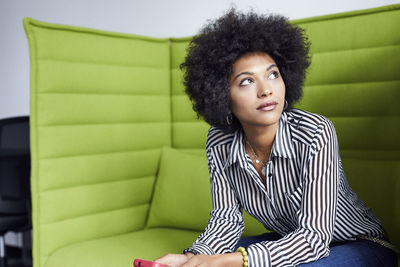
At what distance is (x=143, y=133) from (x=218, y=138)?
69 cm

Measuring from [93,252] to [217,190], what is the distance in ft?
1.90

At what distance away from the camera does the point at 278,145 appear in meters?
1.30

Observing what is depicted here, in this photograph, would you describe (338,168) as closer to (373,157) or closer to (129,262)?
(373,157)

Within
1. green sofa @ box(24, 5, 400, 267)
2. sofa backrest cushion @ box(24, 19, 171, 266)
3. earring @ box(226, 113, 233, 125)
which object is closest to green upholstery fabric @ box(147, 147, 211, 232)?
green sofa @ box(24, 5, 400, 267)

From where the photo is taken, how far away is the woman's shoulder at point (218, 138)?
1471 millimetres

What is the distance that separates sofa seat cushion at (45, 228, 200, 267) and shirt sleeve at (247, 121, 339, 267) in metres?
0.57

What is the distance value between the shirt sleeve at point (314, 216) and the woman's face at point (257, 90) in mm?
144

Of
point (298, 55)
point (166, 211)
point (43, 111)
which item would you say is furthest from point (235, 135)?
point (43, 111)

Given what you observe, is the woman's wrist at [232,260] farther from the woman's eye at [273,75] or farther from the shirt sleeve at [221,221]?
the woman's eye at [273,75]

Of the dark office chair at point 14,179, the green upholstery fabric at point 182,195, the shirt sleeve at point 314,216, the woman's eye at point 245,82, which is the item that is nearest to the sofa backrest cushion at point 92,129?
the green upholstery fabric at point 182,195

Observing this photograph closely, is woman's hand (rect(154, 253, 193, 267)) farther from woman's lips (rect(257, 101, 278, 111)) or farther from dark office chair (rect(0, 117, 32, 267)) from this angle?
dark office chair (rect(0, 117, 32, 267))

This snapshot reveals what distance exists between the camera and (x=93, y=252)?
1688 millimetres

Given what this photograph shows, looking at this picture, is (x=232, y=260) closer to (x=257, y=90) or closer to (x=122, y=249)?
(x=257, y=90)

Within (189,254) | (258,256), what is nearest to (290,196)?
(258,256)
